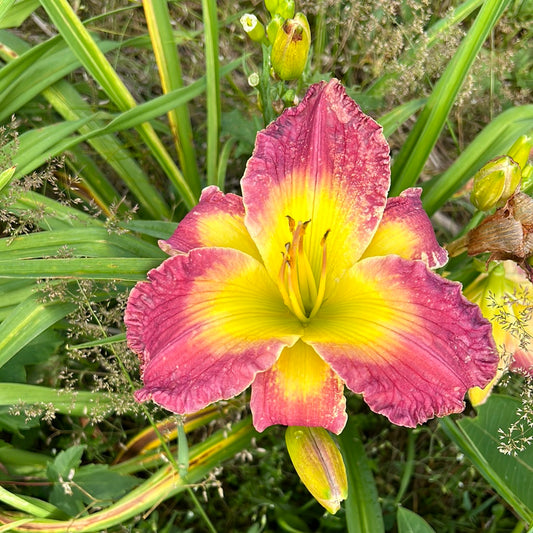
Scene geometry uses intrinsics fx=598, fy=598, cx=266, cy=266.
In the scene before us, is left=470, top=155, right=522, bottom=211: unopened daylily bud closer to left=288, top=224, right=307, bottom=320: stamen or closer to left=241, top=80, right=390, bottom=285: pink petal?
left=241, top=80, right=390, bottom=285: pink petal

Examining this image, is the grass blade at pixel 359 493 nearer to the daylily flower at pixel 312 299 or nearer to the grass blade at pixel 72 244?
the daylily flower at pixel 312 299

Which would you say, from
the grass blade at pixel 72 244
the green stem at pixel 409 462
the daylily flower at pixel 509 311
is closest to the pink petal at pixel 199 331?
the grass blade at pixel 72 244

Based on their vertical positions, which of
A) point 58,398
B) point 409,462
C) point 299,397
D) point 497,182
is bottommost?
point 409,462

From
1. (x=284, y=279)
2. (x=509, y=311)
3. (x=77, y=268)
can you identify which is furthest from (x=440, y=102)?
(x=77, y=268)

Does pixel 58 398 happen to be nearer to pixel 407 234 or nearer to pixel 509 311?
pixel 407 234

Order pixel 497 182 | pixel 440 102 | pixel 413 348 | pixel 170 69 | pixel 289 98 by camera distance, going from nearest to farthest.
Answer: pixel 413 348
pixel 497 182
pixel 289 98
pixel 440 102
pixel 170 69

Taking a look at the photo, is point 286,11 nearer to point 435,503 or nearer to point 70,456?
point 70,456
